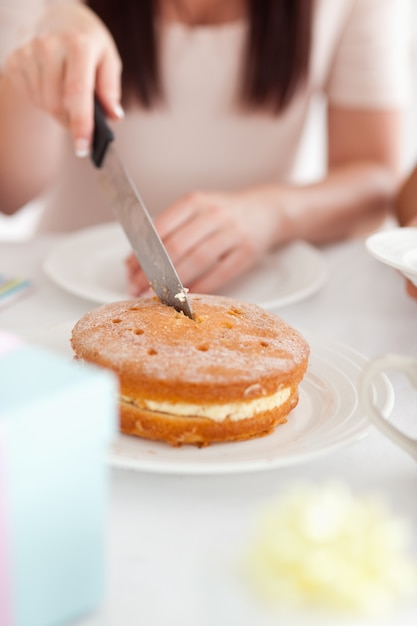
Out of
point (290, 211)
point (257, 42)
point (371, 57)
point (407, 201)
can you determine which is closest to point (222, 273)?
point (290, 211)

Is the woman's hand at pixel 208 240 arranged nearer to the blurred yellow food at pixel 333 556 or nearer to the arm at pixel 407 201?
the arm at pixel 407 201

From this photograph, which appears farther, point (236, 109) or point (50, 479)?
point (236, 109)

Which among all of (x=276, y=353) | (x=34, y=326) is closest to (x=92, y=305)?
(x=34, y=326)

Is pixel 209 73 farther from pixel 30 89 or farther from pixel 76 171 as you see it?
pixel 30 89

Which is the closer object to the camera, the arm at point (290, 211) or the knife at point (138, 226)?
the knife at point (138, 226)

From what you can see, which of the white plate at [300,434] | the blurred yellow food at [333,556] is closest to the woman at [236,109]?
the white plate at [300,434]

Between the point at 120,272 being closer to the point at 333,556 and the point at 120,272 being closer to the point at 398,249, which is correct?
the point at 398,249

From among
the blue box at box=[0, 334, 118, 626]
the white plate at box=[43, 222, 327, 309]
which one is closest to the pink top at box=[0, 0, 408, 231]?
the white plate at box=[43, 222, 327, 309]
